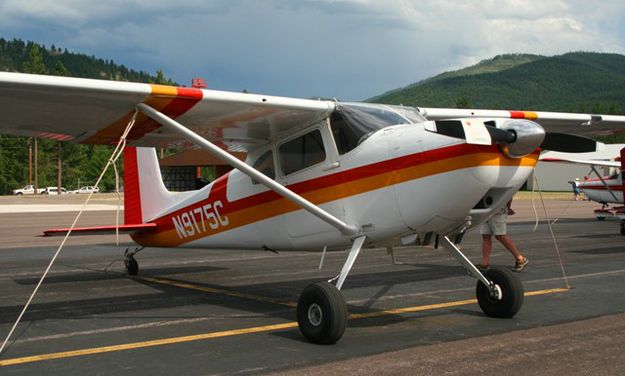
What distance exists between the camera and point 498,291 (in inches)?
280

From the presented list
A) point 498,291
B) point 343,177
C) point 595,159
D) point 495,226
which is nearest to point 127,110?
point 343,177

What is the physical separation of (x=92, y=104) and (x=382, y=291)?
4690 millimetres

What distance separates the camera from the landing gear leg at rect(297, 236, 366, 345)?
585 cm

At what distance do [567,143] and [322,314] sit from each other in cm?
316

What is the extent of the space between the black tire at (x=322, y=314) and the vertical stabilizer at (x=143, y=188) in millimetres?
4640

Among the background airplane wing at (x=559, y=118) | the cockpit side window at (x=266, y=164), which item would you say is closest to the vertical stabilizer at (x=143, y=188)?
the cockpit side window at (x=266, y=164)

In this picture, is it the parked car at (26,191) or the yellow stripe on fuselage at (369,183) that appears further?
the parked car at (26,191)

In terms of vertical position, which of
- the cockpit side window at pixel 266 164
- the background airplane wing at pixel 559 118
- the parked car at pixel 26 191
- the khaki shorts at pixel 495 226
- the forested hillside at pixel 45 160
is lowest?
the khaki shorts at pixel 495 226

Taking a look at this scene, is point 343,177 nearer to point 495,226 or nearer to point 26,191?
point 495,226

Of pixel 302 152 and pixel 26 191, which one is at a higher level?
pixel 26 191

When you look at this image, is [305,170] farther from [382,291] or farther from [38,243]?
[38,243]

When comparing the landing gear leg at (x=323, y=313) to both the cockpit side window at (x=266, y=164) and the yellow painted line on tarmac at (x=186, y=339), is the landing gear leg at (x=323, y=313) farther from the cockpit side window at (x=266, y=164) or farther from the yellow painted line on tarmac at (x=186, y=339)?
the cockpit side window at (x=266, y=164)

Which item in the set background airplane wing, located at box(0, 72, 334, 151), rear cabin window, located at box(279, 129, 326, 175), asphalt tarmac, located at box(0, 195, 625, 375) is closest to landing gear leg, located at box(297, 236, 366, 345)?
asphalt tarmac, located at box(0, 195, 625, 375)

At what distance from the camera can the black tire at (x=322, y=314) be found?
19.2ft
